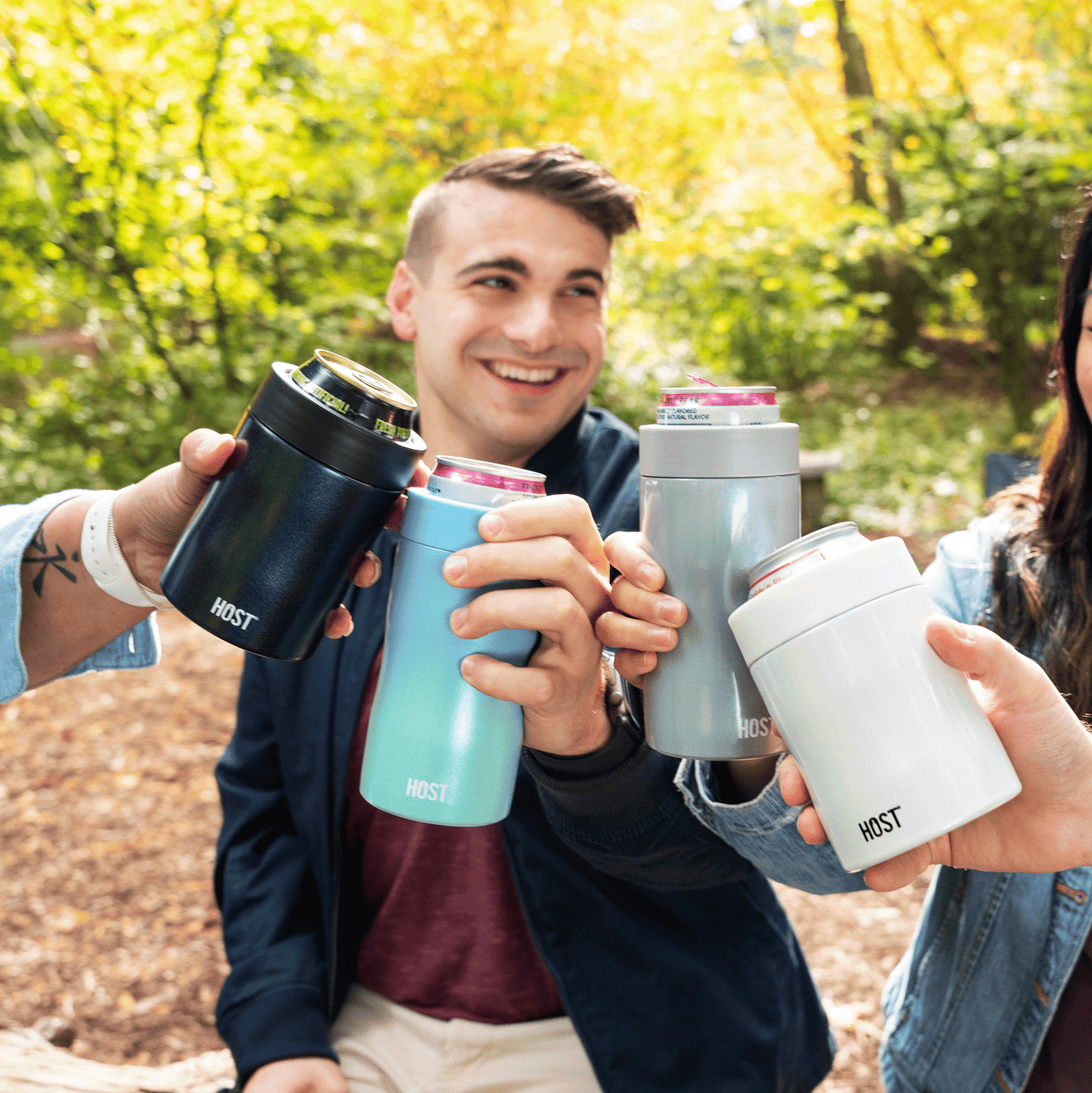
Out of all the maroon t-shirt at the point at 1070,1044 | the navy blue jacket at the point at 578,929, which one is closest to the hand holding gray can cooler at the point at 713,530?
the navy blue jacket at the point at 578,929

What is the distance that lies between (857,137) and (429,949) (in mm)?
9212

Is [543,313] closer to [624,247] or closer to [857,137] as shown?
[624,247]

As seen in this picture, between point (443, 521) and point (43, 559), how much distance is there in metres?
0.72

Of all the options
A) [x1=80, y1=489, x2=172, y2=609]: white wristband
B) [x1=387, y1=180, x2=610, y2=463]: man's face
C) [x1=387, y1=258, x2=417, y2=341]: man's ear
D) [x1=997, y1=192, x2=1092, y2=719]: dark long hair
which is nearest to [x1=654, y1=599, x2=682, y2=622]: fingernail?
[x1=80, y1=489, x2=172, y2=609]: white wristband

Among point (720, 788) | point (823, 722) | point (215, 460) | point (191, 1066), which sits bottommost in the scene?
point (191, 1066)

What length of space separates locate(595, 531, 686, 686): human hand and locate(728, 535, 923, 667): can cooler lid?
13 cm

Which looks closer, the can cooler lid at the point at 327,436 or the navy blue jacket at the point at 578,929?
the can cooler lid at the point at 327,436

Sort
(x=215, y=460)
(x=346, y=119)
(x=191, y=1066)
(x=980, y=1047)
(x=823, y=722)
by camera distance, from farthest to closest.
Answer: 1. (x=346, y=119)
2. (x=191, y=1066)
3. (x=980, y=1047)
4. (x=215, y=460)
5. (x=823, y=722)

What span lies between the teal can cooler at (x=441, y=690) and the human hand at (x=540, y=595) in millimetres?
18

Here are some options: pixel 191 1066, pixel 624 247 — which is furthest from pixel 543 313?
pixel 624 247

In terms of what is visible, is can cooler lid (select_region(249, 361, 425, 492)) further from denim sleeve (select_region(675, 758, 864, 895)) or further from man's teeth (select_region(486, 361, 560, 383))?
man's teeth (select_region(486, 361, 560, 383))

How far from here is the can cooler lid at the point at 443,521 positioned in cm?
98

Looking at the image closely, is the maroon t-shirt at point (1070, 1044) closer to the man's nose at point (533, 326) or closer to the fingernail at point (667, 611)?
the fingernail at point (667, 611)

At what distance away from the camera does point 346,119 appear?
6039 mm
